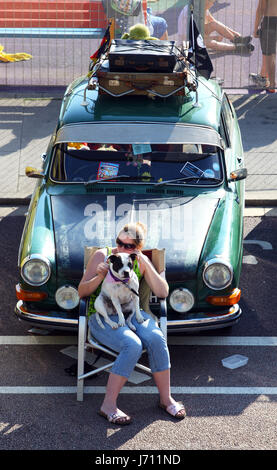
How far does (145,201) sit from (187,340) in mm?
1315

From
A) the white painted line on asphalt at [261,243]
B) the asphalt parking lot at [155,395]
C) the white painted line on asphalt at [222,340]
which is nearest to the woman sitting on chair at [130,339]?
the asphalt parking lot at [155,395]

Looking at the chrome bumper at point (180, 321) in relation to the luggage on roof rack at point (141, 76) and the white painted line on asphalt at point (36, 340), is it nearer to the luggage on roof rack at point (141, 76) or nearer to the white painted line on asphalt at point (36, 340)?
the white painted line on asphalt at point (36, 340)

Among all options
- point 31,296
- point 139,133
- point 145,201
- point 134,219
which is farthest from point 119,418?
point 139,133

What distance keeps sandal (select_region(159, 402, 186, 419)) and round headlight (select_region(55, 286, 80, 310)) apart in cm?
115

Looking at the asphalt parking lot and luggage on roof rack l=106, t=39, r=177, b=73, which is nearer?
the asphalt parking lot

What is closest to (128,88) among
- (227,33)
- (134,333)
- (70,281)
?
(70,281)

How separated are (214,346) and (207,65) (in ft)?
11.6

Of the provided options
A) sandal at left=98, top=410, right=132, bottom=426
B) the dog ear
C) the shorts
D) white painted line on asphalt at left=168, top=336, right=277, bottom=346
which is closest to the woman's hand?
the dog ear

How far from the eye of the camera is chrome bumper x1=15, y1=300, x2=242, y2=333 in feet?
21.9

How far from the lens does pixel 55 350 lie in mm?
7012

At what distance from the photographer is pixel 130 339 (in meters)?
6.10

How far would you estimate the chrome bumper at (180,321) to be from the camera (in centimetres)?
666

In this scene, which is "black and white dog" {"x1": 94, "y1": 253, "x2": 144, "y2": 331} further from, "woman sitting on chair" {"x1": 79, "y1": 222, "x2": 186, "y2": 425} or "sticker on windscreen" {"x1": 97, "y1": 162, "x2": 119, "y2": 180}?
"sticker on windscreen" {"x1": 97, "y1": 162, "x2": 119, "y2": 180}
